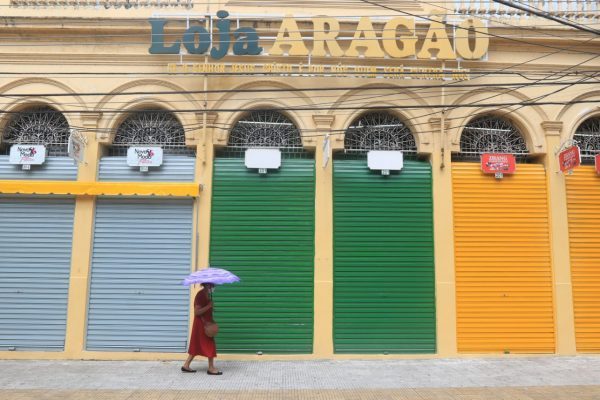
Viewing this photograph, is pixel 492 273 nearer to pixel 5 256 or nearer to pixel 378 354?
pixel 378 354

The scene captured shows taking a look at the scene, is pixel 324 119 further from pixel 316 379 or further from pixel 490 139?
pixel 316 379

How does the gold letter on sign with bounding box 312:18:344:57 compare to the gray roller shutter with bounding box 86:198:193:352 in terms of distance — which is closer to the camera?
the gray roller shutter with bounding box 86:198:193:352

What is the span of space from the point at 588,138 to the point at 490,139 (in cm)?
219

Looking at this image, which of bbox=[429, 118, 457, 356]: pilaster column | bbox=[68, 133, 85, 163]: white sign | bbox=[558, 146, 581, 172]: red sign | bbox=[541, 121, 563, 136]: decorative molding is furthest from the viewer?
bbox=[541, 121, 563, 136]: decorative molding

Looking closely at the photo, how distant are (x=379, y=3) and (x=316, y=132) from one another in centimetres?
320

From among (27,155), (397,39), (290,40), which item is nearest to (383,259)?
(397,39)

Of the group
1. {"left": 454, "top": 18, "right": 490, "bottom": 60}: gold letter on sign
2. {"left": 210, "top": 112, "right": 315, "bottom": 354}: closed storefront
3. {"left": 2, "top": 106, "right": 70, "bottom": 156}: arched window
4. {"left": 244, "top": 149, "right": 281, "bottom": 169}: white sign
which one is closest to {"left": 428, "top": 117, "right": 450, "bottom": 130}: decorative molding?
{"left": 454, "top": 18, "right": 490, "bottom": 60}: gold letter on sign

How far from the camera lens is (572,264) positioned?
949 cm

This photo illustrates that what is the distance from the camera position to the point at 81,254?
30.1 ft

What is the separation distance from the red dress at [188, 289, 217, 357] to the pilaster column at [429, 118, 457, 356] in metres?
4.38

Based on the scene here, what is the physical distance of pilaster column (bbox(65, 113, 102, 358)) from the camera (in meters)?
8.97

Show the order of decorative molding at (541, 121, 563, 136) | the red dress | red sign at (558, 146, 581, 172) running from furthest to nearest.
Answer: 1. decorative molding at (541, 121, 563, 136)
2. red sign at (558, 146, 581, 172)
3. the red dress

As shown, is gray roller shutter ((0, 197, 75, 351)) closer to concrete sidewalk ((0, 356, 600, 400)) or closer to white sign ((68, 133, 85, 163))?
concrete sidewalk ((0, 356, 600, 400))

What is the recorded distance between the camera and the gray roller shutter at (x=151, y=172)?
951cm
